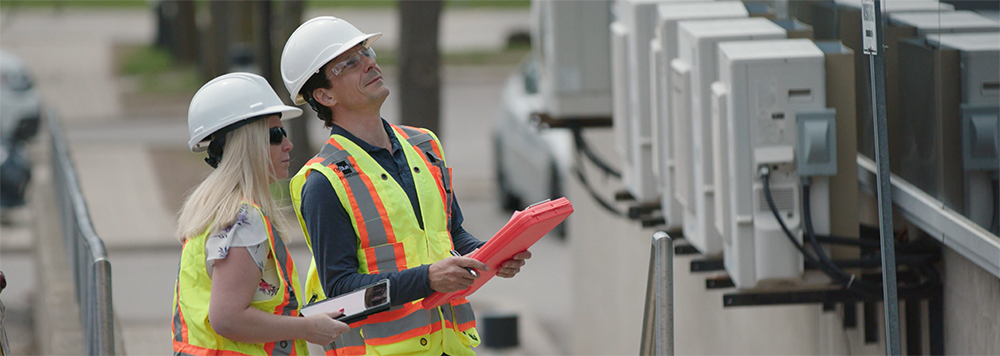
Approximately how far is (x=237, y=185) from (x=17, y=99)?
54.8 ft

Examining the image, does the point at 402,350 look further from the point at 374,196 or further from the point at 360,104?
the point at 360,104

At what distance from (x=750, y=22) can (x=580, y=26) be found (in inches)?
126

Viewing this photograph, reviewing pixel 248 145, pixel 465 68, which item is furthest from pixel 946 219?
pixel 465 68

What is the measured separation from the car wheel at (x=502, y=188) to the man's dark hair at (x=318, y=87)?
1151 centimetres

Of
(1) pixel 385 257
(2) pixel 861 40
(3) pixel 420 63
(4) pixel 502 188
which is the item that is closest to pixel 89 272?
(1) pixel 385 257

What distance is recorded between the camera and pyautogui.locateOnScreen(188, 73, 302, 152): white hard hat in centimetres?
320

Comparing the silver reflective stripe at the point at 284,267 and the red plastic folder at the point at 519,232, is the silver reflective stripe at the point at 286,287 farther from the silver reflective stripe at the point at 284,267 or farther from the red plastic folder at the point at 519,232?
the red plastic folder at the point at 519,232

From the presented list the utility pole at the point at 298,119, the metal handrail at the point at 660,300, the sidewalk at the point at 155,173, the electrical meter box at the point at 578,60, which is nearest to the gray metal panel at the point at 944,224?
the metal handrail at the point at 660,300

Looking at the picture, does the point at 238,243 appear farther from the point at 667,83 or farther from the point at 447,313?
the point at 667,83

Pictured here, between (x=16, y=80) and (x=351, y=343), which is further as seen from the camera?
(x=16, y=80)

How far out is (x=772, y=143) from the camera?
413 cm

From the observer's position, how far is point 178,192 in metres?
16.3

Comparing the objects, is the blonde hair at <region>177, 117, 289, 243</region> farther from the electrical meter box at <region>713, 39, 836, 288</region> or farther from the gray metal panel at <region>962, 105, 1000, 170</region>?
→ the gray metal panel at <region>962, 105, 1000, 170</region>

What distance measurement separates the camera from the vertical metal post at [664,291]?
3.18 m
